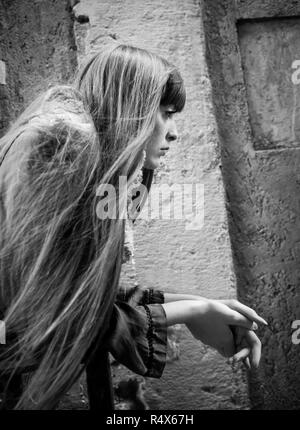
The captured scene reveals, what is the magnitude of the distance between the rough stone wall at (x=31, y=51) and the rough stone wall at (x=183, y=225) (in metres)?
0.11

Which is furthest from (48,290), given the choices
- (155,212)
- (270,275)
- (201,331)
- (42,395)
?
(270,275)

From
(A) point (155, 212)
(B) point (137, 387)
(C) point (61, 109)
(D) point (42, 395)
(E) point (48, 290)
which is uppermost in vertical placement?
(C) point (61, 109)

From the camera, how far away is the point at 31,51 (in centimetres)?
211

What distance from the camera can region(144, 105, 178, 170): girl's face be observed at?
1544mm

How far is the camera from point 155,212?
1.91 metres

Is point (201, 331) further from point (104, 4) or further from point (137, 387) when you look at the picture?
point (104, 4)

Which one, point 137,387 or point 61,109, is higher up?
point 61,109

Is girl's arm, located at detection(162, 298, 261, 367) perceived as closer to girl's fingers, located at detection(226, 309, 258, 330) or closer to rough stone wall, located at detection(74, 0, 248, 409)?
girl's fingers, located at detection(226, 309, 258, 330)

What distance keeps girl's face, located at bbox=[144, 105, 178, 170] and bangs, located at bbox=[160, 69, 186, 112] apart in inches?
0.6

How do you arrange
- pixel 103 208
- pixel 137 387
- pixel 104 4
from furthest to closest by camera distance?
pixel 104 4
pixel 137 387
pixel 103 208

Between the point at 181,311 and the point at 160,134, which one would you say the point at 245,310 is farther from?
the point at 160,134

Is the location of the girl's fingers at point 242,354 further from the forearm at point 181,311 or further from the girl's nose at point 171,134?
the girl's nose at point 171,134

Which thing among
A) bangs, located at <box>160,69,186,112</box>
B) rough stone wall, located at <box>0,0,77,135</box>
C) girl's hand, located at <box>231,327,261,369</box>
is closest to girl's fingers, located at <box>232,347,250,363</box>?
girl's hand, located at <box>231,327,261,369</box>

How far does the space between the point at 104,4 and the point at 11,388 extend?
1.37 meters
